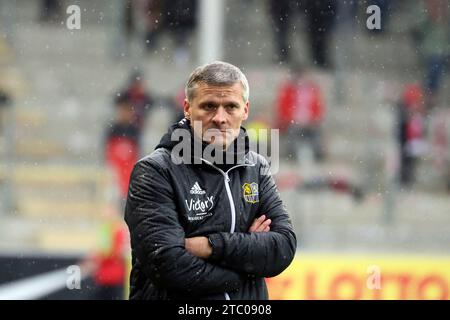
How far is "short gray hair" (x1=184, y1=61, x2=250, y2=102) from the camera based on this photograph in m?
2.85

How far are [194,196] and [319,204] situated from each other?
15.5 feet

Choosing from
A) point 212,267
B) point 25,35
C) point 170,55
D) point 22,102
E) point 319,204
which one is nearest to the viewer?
Result: point 212,267

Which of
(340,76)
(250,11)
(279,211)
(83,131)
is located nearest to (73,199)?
(83,131)

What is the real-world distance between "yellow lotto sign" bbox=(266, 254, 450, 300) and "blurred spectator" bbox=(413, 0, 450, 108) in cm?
214

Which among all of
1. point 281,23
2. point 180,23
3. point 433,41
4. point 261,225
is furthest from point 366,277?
point 180,23

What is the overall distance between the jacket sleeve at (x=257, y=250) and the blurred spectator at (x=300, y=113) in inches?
184

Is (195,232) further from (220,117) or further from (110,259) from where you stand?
(110,259)

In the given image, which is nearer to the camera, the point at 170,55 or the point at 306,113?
the point at 306,113

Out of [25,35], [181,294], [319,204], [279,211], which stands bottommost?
[319,204]

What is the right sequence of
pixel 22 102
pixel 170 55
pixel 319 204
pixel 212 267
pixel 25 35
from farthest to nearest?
pixel 25 35 → pixel 170 55 → pixel 22 102 → pixel 319 204 → pixel 212 267

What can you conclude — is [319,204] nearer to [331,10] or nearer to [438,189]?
[438,189]

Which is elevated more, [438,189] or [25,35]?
[25,35]

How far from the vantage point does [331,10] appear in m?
8.70

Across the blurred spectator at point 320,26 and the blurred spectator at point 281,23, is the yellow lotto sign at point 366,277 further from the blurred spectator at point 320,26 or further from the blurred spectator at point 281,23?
the blurred spectator at point 281,23
